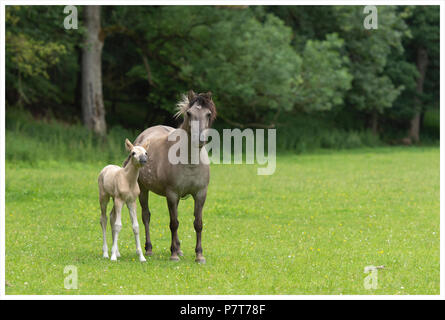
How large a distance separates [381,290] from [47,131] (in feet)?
74.9

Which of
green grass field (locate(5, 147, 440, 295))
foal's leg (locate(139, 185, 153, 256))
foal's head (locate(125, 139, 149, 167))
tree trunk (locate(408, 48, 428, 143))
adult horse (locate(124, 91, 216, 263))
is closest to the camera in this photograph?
green grass field (locate(5, 147, 440, 295))

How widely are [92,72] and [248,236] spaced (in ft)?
62.8

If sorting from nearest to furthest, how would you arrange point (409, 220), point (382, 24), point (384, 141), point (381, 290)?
point (381, 290), point (409, 220), point (382, 24), point (384, 141)

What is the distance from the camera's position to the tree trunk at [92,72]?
100ft

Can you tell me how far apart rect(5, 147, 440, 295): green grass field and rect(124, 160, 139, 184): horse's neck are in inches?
54.3

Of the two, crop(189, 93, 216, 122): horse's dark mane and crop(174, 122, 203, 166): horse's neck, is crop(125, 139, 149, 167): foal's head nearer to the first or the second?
crop(174, 122, 203, 166): horse's neck

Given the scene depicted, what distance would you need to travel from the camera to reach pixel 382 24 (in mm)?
40500

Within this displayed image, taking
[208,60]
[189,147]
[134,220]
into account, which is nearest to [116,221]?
[134,220]

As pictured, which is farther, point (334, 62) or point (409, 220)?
point (334, 62)

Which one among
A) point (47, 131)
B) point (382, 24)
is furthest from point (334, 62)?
point (47, 131)

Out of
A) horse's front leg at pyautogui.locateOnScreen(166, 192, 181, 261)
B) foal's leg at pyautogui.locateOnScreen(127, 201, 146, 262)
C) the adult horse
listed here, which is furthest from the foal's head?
horse's front leg at pyautogui.locateOnScreen(166, 192, 181, 261)

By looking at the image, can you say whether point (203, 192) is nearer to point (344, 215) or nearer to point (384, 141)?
point (344, 215)

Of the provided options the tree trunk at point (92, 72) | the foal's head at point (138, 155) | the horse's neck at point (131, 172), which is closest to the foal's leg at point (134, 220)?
the horse's neck at point (131, 172)

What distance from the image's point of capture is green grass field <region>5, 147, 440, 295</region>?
987cm
